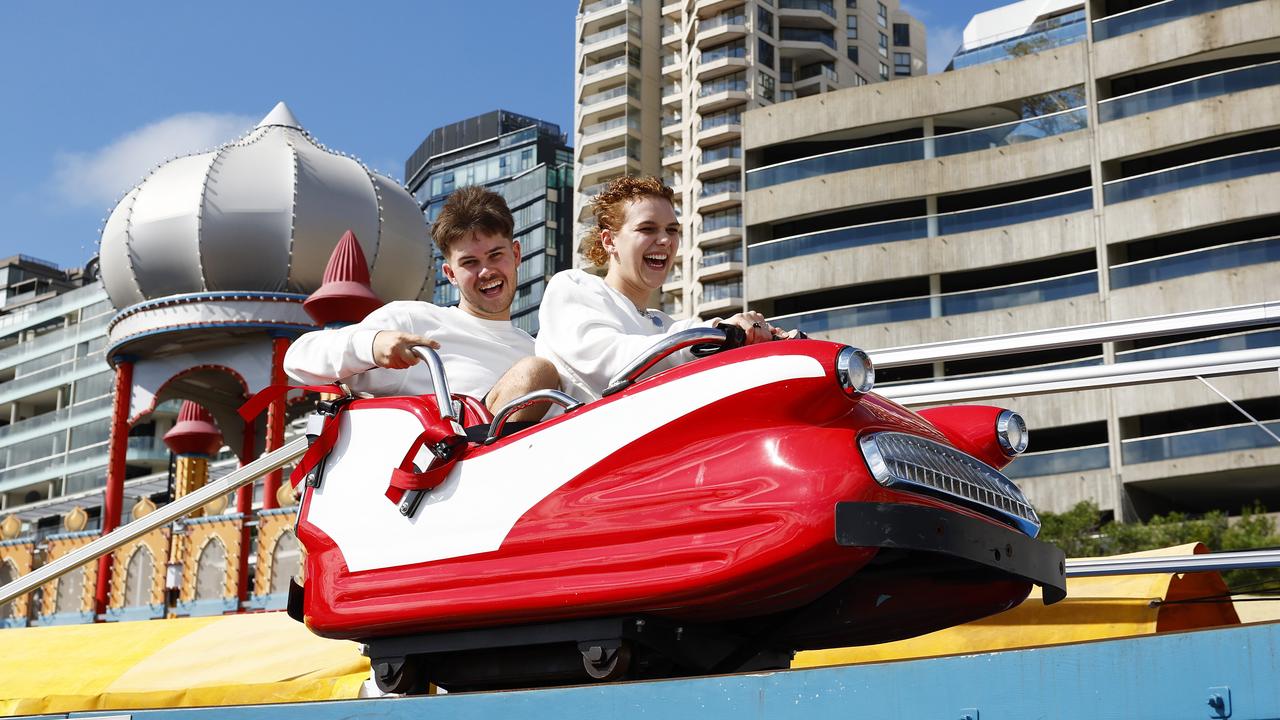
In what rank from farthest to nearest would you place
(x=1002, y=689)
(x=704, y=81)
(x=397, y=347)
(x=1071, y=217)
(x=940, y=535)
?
(x=704, y=81)
(x=1071, y=217)
(x=397, y=347)
(x=940, y=535)
(x=1002, y=689)

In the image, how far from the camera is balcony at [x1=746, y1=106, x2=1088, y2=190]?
1956 inches

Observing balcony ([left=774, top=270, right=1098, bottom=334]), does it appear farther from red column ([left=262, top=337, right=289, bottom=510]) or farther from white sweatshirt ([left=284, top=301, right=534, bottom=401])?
white sweatshirt ([left=284, top=301, right=534, bottom=401])

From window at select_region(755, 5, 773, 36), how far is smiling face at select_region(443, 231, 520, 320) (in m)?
73.7

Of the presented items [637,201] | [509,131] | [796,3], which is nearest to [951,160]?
[796,3]

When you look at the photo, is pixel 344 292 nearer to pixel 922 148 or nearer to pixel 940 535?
pixel 940 535

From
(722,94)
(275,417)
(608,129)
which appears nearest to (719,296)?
(722,94)

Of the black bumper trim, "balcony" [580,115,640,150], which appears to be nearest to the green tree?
the black bumper trim

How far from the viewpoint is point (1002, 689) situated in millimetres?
2314

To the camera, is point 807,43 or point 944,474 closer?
point 944,474

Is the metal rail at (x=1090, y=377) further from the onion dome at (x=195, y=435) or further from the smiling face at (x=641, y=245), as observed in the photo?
the onion dome at (x=195, y=435)

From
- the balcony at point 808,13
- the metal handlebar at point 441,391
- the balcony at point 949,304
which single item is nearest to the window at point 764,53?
the balcony at point 808,13

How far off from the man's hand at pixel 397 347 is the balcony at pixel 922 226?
155 feet

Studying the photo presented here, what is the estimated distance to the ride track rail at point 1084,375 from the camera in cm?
400

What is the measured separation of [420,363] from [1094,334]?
213 cm
